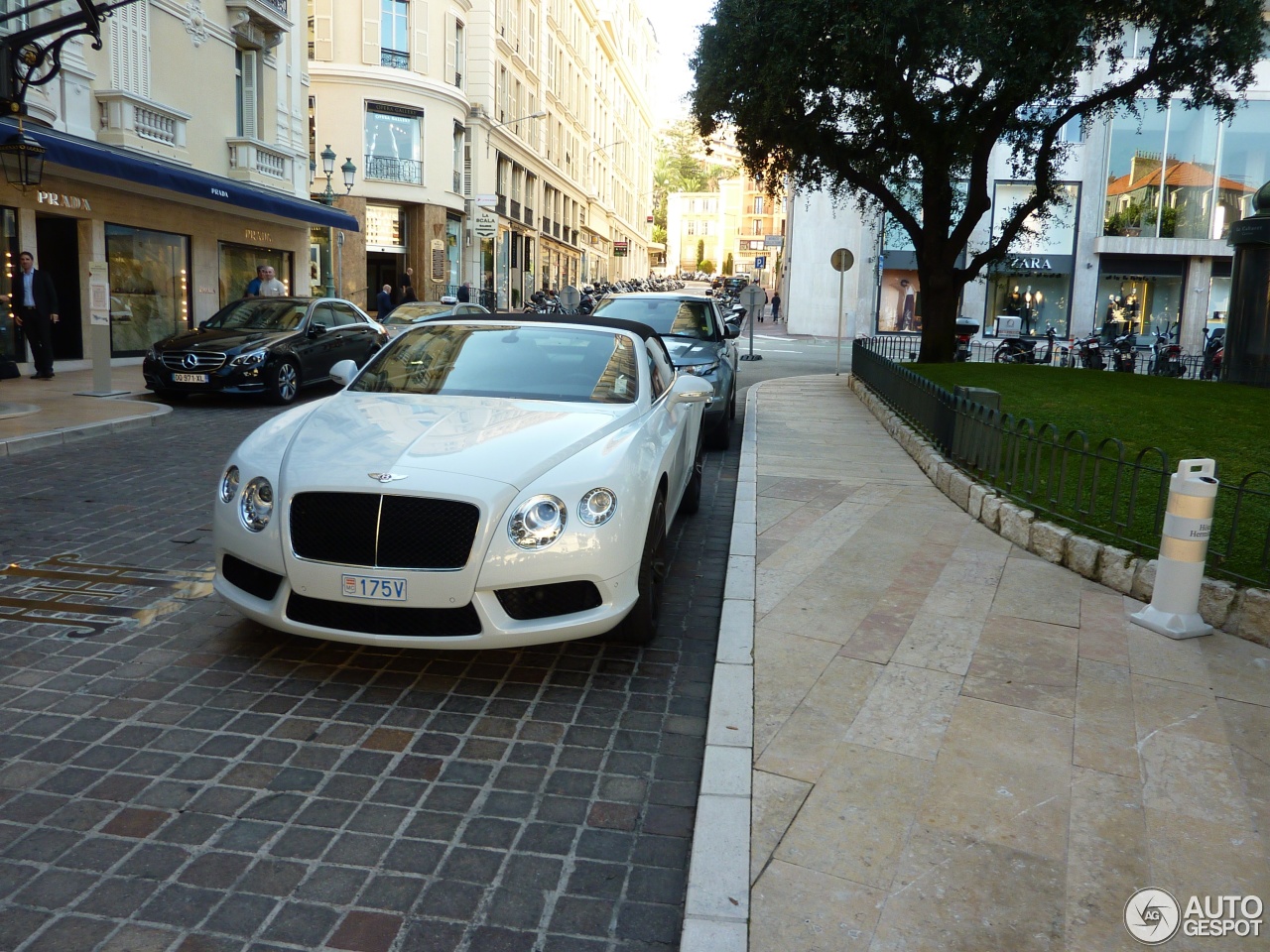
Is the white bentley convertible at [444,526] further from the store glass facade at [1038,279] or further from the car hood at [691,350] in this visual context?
the store glass facade at [1038,279]

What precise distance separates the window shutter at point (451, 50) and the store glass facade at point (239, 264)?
51.9 feet

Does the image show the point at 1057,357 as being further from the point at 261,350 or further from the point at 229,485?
the point at 229,485

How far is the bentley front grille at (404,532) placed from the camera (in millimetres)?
4082

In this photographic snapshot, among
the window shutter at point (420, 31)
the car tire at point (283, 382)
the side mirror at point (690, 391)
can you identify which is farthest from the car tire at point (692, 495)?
the window shutter at point (420, 31)

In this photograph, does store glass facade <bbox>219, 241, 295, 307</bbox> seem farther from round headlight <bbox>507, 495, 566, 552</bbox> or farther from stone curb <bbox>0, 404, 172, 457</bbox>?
round headlight <bbox>507, 495, 566, 552</bbox>

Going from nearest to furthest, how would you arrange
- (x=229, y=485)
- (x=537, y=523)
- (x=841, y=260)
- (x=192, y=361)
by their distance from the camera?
(x=537, y=523)
(x=229, y=485)
(x=192, y=361)
(x=841, y=260)

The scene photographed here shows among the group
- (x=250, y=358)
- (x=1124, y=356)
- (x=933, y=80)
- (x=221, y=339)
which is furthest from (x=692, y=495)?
(x=1124, y=356)

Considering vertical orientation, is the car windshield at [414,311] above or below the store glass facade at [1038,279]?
below

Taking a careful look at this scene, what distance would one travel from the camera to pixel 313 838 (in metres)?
3.15

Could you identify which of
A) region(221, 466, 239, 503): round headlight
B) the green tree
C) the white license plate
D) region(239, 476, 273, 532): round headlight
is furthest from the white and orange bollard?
the green tree

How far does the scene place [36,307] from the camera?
15305 millimetres

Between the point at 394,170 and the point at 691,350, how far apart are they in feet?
93.4

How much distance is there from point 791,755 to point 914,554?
3.15m

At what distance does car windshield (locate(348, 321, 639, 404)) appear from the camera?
557cm
